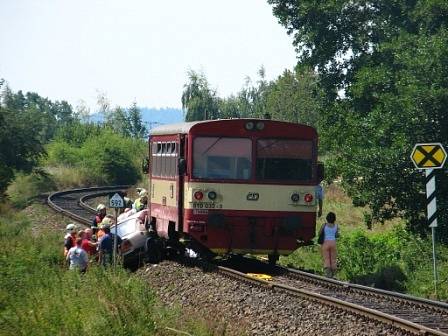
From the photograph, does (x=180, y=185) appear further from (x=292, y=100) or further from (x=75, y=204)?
(x=292, y=100)

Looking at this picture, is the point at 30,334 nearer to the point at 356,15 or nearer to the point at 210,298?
the point at 210,298

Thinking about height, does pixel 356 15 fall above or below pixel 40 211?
above

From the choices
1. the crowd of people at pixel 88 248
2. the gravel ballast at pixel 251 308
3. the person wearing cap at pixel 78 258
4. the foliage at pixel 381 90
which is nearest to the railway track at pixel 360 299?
the gravel ballast at pixel 251 308

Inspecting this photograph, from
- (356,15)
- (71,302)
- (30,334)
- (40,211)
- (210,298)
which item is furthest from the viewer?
(40,211)

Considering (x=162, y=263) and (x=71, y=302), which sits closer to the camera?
(x=71, y=302)

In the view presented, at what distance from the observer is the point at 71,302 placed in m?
12.6

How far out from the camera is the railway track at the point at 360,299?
12695mm

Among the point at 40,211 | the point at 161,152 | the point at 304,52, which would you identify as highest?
the point at 304,52

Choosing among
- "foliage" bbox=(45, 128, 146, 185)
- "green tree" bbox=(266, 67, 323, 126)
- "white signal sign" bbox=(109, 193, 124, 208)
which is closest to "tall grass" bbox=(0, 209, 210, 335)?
"white signal sign" bbox=(109, 193, 124, 208)

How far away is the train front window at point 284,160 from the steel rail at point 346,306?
7.25 ft

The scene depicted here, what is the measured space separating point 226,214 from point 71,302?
655 cm

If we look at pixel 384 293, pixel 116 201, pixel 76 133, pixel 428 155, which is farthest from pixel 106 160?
pixel 384 293

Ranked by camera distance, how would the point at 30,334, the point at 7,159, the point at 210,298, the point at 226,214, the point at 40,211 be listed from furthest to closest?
the point at 7,159 → the point at 40,211 → the point at 226,214 → the point at 210,298 → the point at 30,334

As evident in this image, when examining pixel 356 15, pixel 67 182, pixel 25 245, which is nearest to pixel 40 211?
pixel 356 15
